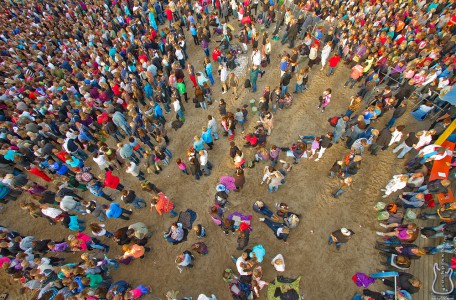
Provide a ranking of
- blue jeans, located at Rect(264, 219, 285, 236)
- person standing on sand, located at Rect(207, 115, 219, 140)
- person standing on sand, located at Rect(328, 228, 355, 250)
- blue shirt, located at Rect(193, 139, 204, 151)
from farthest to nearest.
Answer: person standing on sand, located at Rect(207, 115, 219, 140), blue shirt, located at Rect(193, 139, 204, 151), blue jeans, located at Rect(264, 219, 285, 236), person standing on sand, located at Rect(328, 228, 355, 250)

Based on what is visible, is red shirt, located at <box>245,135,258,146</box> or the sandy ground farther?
red shirt, located at <box>245,135,258,146</box>

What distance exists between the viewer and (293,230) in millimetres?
9281

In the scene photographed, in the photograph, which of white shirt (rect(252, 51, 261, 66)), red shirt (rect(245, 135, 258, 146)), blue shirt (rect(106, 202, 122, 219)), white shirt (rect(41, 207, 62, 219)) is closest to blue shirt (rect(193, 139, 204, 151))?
red shirt (rect(245, 135, 258, 146))

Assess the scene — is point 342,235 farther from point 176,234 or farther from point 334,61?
point 334,61

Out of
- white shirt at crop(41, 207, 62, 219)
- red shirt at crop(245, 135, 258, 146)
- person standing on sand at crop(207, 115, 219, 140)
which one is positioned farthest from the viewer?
person standing on sand at crop(207, 115, 219, 140)

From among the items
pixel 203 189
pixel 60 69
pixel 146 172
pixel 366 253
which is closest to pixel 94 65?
pixel 60 69

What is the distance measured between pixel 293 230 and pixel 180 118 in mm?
7740

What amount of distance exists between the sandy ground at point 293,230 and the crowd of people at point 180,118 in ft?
1.21

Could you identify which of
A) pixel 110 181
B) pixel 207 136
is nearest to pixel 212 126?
pixel 207 136

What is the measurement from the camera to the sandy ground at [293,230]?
8.45 metres

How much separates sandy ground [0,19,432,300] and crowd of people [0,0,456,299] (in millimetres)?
369

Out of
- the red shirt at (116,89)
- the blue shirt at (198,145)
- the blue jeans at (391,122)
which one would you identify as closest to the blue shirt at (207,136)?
the blue shirt at (198,145)

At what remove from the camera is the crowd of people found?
26.9 feet

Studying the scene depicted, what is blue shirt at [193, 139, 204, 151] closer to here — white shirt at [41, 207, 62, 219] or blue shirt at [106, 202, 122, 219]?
blue shirt at [106, 202, 122, 219]
